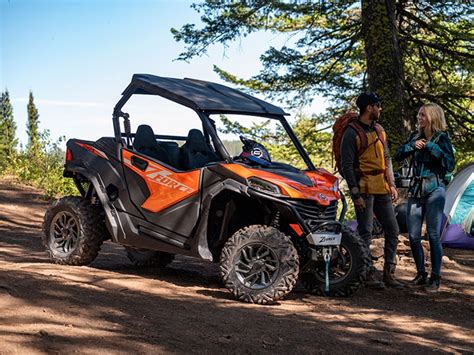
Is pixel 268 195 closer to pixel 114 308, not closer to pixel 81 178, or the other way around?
pixel 114 308

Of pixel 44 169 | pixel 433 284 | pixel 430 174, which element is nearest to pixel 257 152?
pixel 430 174

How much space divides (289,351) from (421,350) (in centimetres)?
112

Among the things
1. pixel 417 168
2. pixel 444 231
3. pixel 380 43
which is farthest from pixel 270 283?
pixel 380 43

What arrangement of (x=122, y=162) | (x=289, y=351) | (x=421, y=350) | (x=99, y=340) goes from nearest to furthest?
1. (x=99, y=340)
2. (x=289, y=351)
3. (x=421, y=350)
4. (x=122, y=162)

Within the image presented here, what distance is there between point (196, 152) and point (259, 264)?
1.74 m

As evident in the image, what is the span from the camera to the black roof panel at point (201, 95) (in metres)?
7.88

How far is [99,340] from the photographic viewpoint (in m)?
4.94

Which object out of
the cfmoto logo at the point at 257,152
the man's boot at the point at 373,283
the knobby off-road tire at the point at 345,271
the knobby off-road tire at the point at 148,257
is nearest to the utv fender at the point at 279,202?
the knobby off-road tire at the point at 345,271

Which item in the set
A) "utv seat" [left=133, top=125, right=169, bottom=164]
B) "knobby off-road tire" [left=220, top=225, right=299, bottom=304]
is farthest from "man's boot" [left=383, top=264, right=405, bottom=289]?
"utv seat" [left=133, top=125, right=169, bottom=164]

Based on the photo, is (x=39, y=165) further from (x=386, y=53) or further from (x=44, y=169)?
(x=386, y=53)

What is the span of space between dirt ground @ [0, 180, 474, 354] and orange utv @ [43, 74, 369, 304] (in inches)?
13.6

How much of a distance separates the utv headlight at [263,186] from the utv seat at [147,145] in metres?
1.54

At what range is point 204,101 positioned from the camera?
791 centimetres

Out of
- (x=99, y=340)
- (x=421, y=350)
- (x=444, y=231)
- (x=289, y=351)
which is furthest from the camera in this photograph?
(x=444, y=231)
